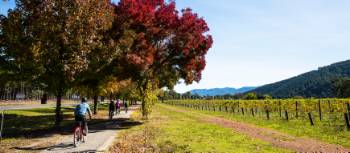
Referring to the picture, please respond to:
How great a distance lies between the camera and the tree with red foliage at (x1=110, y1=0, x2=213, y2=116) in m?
25.5

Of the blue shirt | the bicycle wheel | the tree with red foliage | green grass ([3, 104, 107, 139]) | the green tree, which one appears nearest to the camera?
the bicycle wheel

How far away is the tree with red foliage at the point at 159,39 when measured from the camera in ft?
83.7

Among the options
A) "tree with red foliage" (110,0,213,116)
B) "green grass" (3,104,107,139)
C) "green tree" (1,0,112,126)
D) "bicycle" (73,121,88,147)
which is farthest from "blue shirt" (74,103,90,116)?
"tree with red foliage" (110,0,213,116)

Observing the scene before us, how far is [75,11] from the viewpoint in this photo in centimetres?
2048

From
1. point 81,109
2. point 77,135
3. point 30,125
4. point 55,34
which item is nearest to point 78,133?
point 77,135

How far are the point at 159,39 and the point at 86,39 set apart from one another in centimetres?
964

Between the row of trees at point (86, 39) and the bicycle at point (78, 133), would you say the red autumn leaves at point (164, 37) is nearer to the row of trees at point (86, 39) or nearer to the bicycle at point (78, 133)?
the row of trees at point (86, 39)

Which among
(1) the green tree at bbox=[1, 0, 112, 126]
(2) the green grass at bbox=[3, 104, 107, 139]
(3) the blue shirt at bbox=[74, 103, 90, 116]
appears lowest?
(2) the green grass at bbox=[3, 104, 107, 139]

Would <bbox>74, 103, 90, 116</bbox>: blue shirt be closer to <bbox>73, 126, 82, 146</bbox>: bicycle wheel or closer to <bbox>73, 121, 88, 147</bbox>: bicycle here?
<bbox>73, 121, 88, 147</bbox>: bicycle

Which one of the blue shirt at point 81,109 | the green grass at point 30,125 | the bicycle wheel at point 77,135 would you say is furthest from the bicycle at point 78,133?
the green grass at point 30,125

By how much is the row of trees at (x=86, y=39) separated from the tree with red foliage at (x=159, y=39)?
0.24 ft

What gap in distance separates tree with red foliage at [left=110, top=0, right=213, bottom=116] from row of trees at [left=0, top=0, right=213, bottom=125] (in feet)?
0.24

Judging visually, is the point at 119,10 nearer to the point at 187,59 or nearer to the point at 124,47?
the point at 124,47

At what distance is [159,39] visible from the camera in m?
29.7
